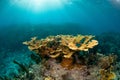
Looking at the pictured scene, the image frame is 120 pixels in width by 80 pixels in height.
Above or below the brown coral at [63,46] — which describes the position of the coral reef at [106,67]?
below

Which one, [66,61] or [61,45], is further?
[61,45]

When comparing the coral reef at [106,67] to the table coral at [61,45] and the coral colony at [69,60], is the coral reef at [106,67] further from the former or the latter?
the table coral at [61,45]

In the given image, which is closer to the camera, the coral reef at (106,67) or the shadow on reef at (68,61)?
the coral reef at (106,67)

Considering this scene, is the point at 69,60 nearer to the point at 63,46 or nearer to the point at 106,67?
the point at 63,46

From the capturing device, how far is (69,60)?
5.38 m

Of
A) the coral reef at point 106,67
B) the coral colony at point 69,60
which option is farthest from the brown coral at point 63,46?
the coral reef at point 106,67

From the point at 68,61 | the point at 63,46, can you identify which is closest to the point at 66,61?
the point at 68,61

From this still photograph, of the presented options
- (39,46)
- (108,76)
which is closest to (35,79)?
(39,46)

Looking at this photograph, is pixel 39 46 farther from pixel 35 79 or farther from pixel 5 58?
pixel 5 58

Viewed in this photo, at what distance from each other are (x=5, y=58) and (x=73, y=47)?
11.9 metres

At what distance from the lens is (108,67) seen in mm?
5125

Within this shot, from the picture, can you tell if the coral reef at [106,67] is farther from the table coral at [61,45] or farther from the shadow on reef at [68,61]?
the table coral at [61,45]

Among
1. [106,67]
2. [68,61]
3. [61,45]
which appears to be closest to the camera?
[106,67]

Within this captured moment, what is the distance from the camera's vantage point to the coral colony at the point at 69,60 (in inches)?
200
